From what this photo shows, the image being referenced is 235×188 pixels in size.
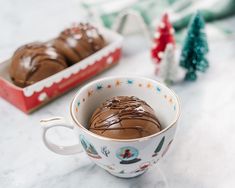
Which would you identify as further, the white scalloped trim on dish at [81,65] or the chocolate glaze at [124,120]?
the white scalloped trim on dish at [81,65]

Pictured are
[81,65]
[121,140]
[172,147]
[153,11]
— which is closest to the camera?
[121,140]

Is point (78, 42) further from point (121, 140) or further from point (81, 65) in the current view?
point (121, 140)

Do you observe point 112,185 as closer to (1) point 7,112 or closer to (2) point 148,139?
(2) point 148,139

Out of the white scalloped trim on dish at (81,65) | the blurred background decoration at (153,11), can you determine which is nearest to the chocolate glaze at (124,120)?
the white scalloped trim on dish at (81,65)

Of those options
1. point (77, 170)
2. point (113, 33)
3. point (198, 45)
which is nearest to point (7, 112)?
point (77, 170)

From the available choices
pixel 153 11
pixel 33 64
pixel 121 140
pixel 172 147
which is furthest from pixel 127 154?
pixel 153 11

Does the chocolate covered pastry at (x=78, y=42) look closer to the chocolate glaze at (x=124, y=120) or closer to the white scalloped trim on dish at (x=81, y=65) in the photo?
the white scalloped trim on dish at (x=81, y=65)
